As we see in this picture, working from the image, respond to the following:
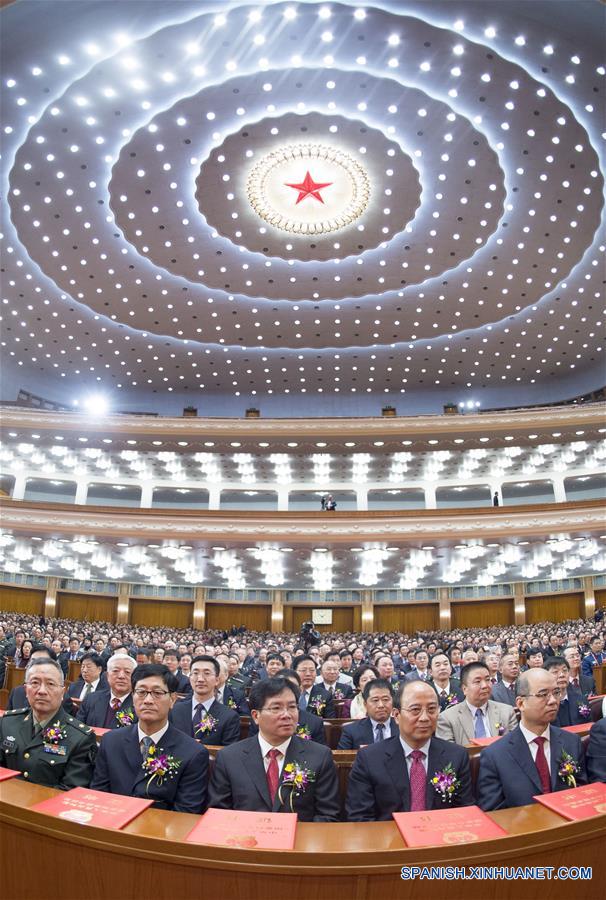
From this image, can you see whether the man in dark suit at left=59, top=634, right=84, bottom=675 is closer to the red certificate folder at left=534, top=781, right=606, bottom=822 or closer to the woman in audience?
the woman in audience

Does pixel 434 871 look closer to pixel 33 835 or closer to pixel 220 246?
pixel 33 835

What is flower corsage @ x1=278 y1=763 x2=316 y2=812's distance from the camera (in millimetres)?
2893

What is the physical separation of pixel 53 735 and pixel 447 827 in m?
2.12

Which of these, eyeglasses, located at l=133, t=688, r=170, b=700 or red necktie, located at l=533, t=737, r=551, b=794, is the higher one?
eyeglasses, located at l=133, t=688, r=170, b=700

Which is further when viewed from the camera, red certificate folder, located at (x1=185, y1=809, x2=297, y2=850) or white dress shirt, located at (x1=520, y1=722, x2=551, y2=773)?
white dress shirt, located at (x1=520, y1=722, x2=551, y2=773)

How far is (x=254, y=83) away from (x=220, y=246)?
5480mm


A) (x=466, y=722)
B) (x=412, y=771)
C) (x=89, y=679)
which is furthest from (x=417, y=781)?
(x=89, y=679)

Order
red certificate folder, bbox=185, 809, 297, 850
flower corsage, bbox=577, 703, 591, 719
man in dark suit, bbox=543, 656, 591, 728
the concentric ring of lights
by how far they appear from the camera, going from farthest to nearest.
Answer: the concentric ring of lights, flower corsage, bbox=577, 703, 591, 719, man in dark suit, bbox=543, 656, 591, 728, red certificate folder, bbox=185, 809, 297, 850

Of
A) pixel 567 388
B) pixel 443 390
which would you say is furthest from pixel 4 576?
pixel 567 388

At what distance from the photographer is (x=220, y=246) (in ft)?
57.9

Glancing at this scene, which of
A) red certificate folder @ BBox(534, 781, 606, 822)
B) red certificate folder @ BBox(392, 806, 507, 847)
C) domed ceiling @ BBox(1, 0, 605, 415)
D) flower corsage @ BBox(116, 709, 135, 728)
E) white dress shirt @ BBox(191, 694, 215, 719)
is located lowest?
flower corsage @ BBox(116, 709, 135, 728)

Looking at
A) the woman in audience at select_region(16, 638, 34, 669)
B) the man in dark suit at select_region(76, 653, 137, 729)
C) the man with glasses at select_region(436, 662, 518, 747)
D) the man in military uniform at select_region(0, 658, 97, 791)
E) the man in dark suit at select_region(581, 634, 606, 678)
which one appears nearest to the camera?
the man in military uniform at select_region(0, 658, 97, 791)

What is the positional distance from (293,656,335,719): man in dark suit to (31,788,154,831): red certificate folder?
3.86m

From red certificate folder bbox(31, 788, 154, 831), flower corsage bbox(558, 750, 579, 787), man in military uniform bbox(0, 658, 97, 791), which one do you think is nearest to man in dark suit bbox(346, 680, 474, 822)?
flower corsage bbox(558, 750, 579, 787)
